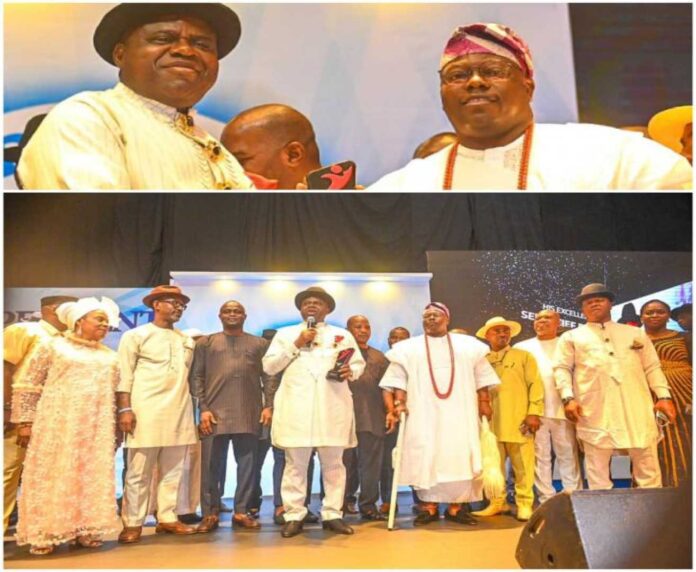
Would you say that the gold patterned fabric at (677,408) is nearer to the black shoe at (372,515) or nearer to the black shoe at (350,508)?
the black shoe at (372,515)

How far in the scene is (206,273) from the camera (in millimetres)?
4000

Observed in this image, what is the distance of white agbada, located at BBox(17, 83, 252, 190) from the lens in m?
3.72

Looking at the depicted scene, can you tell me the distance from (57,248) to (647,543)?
9.68 ft

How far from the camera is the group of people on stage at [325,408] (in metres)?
3.85

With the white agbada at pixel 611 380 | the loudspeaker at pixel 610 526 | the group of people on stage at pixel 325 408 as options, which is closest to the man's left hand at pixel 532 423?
the group of people on stage at pixel 325 408

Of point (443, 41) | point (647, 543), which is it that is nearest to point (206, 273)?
point (443, 41)

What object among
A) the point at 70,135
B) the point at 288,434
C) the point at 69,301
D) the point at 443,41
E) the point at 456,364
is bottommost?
the point at 288,434

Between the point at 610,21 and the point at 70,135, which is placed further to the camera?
the point at 610,21

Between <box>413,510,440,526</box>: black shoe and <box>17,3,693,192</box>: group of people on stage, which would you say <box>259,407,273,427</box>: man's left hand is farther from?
<box>17,3,693,192</box>: group of people on stage

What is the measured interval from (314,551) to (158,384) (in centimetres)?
107

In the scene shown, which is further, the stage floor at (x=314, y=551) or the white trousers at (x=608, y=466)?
the white trousers at (x=608, y=466)

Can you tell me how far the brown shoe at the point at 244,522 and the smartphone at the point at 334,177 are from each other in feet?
5.28

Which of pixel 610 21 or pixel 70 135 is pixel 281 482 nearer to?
pixel 70 135

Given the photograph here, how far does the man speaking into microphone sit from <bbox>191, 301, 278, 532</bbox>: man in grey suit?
0.08 m
